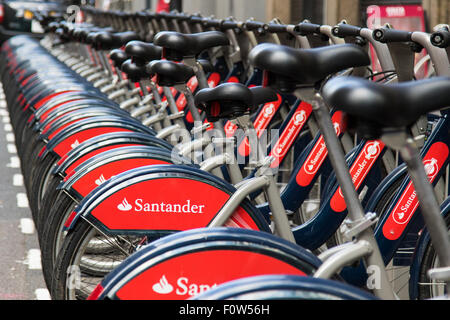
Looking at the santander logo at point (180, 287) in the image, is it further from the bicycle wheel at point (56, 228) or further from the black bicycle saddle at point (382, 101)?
the bicycle wheel at point (56, 228)

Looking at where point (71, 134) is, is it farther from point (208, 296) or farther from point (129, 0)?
point (129, 0)

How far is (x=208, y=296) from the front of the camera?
219cm

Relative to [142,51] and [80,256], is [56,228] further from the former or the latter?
[142,51]

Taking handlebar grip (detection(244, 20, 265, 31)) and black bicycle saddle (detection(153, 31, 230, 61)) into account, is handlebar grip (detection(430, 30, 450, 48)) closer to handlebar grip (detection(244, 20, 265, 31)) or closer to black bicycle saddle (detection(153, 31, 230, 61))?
black bicycle saddle (detection(153, 31, 230, 61))

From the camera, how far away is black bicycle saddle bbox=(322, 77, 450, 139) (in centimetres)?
198

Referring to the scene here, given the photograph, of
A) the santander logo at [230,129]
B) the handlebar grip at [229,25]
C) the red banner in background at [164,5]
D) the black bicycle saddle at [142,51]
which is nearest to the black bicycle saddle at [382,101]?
the black bicycle saddle at [142,51]

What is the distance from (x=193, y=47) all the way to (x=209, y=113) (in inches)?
37.9

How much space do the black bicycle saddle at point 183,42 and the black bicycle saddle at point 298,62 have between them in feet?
A: 6.26

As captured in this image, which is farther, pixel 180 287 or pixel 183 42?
pixel 183 42

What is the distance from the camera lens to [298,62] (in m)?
2.41

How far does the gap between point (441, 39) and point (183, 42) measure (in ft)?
4.49

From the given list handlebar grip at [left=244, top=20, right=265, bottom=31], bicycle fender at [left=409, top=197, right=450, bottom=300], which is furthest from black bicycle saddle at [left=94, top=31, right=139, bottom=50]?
bicycle fender at [left=409, top=197, right=450, bottom=300]

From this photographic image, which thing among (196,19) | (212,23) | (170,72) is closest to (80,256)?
(170,72)

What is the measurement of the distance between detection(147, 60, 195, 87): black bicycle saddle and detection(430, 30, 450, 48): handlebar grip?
1.42m
